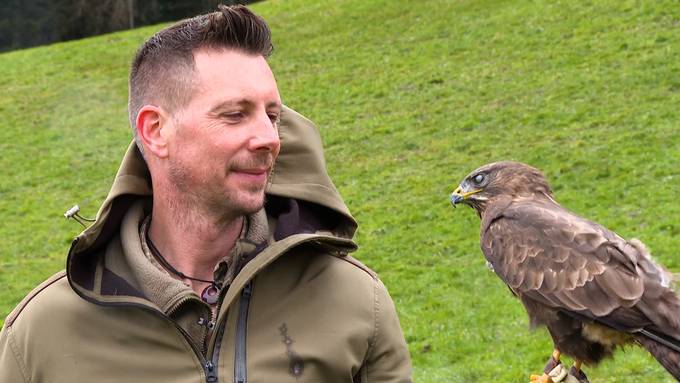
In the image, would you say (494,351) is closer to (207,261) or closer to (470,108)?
(207,261)

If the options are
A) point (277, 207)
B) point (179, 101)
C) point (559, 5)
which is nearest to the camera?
point (179, 101)

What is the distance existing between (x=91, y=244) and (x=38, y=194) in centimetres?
1676

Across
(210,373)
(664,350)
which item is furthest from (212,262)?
(664,350)

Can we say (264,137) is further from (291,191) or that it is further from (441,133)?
(441,133)

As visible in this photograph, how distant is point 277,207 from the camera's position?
3117mm

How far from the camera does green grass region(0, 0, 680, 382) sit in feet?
36.1

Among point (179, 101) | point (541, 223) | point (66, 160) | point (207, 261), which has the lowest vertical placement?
point (66, 160)

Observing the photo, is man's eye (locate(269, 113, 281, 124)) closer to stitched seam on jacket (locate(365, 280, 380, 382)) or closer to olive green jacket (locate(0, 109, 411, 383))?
olive green jacket (locate(0, 109, 411, 383))

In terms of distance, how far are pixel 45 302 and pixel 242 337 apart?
0.58 metres

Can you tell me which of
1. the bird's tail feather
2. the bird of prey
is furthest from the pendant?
the bird's tail feather

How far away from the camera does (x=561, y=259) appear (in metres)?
5.36

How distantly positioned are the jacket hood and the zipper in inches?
8.8

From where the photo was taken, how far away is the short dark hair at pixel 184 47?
2844mm

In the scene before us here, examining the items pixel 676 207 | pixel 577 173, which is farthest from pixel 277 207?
pixel 577 173
